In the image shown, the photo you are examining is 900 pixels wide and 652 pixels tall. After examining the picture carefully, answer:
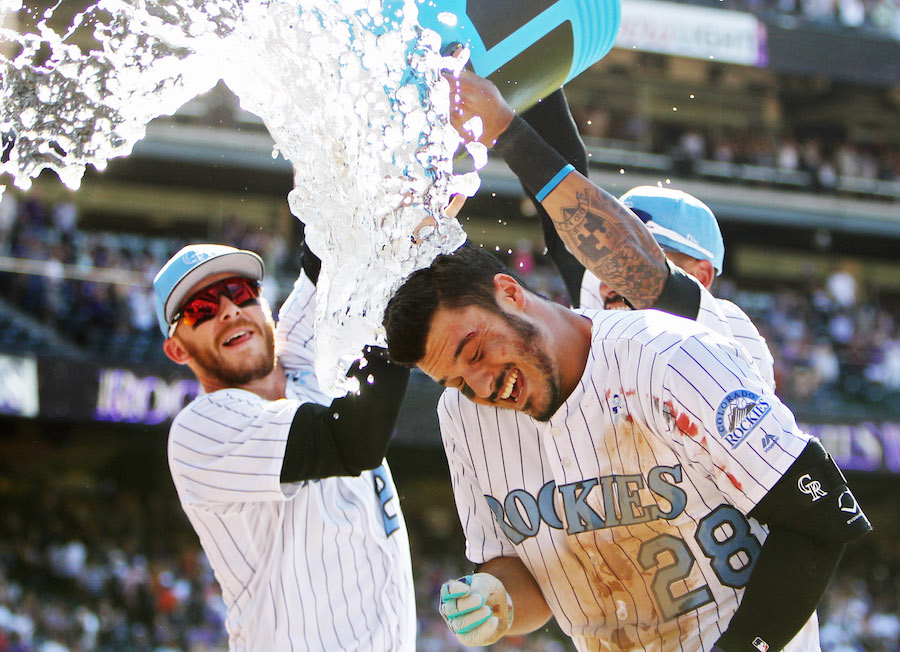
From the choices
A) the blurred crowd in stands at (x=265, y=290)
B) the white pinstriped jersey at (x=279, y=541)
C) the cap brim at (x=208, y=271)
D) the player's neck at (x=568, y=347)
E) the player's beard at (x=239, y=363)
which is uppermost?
the blurred crowd in stands at (x=265, y=290)

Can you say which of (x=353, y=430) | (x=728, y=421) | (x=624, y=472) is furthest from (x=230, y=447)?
(x=728, y=421)

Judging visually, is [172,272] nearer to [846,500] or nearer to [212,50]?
[212,50]

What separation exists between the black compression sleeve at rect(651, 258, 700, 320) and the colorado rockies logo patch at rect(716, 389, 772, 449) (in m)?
0.60

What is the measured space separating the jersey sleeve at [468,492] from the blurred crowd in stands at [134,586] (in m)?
8.26

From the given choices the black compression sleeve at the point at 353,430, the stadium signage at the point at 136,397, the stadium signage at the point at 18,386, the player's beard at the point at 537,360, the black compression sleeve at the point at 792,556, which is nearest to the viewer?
the black compression sleeve at the point at 792,556

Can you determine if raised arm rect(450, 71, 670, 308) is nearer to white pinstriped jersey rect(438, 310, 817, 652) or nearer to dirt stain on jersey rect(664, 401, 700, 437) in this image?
white pinstriped jersey rect(438, 310, 817, 652)

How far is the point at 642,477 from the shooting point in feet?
6.97

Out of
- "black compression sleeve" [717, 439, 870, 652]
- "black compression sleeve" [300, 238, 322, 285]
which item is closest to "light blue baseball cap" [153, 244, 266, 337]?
"black compression sleeve" [300, 238, 322, 285]

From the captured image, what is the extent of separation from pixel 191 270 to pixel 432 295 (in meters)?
1.31

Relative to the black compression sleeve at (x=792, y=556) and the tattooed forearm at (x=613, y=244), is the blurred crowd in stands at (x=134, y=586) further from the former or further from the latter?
the black compression sleeve at (x=792, y=556)

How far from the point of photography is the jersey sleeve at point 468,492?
246 cm

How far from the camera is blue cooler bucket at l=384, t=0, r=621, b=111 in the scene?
2539mm

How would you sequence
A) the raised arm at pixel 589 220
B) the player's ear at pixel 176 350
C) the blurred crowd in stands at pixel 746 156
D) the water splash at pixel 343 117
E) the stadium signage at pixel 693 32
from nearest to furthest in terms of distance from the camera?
the water splash at pixel 343 117 → the raised arm at pixel 589 220 → the player's ear at pixel 176 350 → the stadium signage at pixel 693 32 → the blurred crowd in stands at pixel 746 156

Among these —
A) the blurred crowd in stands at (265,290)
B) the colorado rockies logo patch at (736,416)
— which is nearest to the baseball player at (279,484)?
the colorado rockies logo patch at (736,416)
